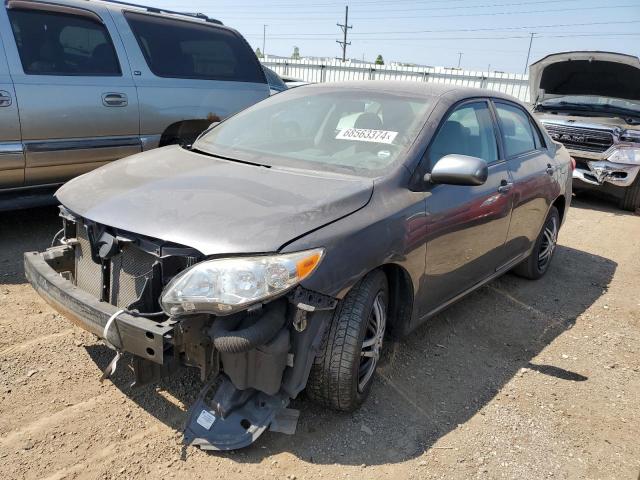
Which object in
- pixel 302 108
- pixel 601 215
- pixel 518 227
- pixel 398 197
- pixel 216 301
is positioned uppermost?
pixel 302 108

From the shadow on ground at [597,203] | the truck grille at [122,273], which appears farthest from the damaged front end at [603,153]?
the truck grille at [122,273]

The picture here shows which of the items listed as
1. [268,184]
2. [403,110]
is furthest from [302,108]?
[268,184]

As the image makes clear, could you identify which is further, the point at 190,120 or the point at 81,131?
the point at 190,120

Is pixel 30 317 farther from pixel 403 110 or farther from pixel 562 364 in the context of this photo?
pixel 562 364

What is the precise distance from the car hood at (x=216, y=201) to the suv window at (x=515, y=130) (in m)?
1.80

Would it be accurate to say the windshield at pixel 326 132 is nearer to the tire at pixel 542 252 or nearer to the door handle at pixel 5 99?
the door handle at pixel 5 99

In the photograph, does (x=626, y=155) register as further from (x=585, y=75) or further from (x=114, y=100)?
(x=114, y=100)

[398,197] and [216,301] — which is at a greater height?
[398,197]

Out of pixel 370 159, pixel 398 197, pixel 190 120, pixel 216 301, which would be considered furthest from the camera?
pixel 190 120

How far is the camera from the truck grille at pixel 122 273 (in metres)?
2.50

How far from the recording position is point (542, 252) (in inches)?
196

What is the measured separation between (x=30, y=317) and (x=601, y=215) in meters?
7.55

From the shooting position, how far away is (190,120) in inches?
218

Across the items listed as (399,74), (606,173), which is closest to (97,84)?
(606,173)
